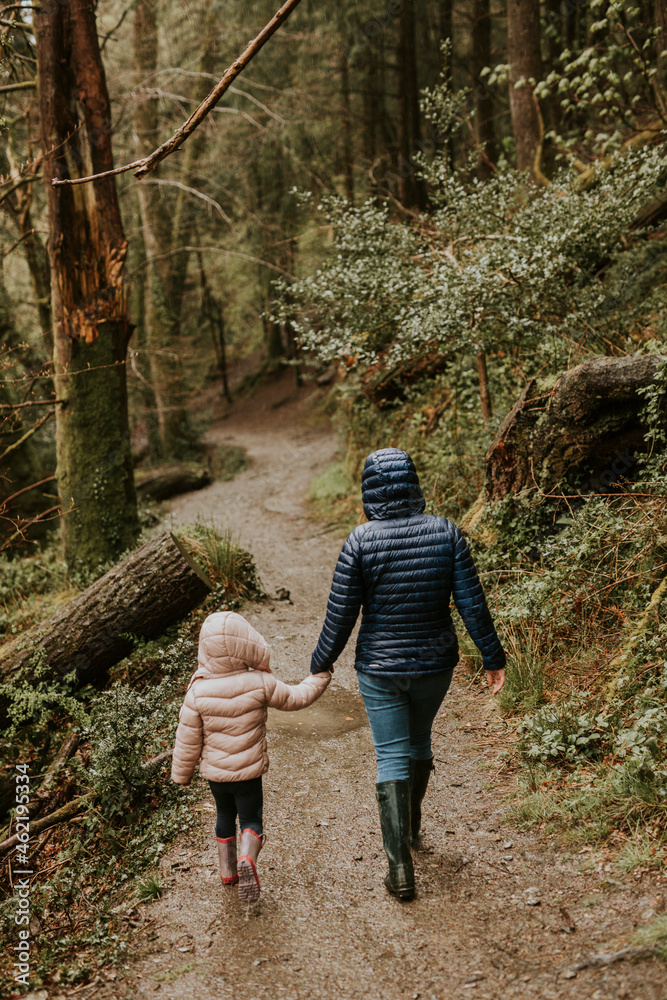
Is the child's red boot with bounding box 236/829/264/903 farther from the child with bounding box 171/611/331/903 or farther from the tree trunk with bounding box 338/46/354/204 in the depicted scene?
the tree trunk with bounding box 338/46/354/204

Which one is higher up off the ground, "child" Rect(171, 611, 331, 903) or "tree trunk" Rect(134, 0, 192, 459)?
"tree trunk" Rect(134, 0, 192, 459)

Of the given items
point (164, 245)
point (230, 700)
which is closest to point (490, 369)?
point (230, 700)

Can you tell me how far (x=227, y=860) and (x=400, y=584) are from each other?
1.65 metres

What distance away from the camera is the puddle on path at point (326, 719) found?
4.83 metres

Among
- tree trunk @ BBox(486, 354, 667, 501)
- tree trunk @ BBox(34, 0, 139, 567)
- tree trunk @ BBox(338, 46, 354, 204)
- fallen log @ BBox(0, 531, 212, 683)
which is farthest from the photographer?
tree trunk @ BBox(338, 46, 354, 204)

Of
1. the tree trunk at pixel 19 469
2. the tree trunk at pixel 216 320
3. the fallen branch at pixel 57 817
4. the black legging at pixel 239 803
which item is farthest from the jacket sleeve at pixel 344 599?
the tree trunk at pixel 216 320

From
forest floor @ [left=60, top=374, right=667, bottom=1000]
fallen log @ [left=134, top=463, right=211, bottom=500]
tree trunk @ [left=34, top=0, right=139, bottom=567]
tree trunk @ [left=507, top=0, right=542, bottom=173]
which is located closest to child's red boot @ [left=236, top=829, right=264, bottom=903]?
forest floor @ [left=60, top=374, right=667, bottom=1000]

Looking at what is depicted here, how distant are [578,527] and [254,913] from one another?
3.36 m

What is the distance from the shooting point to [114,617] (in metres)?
5.53

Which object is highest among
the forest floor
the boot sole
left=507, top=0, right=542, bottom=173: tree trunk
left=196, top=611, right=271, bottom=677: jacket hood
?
left=507, top=0, right=542, bottom=173: tree trunk

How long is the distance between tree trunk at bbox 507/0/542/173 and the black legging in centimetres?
918

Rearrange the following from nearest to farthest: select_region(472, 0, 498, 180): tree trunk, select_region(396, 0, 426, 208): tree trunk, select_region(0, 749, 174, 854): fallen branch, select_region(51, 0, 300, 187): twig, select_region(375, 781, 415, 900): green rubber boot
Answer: select_region(51, 0, 300, 187): twig → select_region(375, 781, 415, 900): green rubber boot → select_region(0, 749, 174, 854): fallen branch → select_region(472, 0, 498, 180): tree trunk → select_region(396, 0, 426, 208): tree trunk

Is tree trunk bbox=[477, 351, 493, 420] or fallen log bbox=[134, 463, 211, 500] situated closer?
tree trunk bbox=[477, 351, 493, 420]

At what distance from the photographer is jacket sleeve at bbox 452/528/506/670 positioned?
3.08 metres
